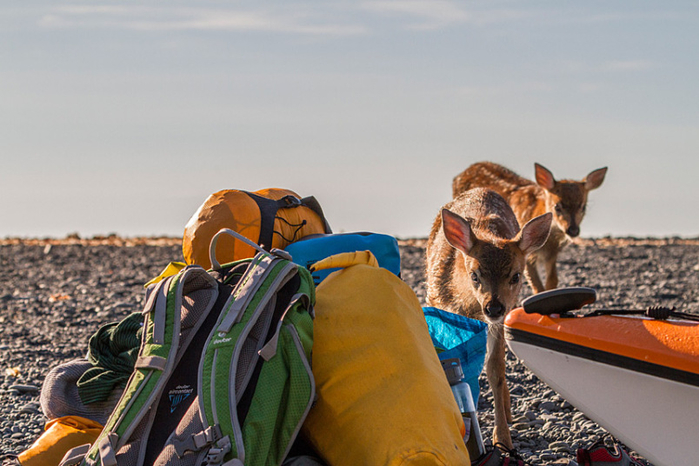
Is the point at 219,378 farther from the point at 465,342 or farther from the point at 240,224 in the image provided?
the point at 465,342

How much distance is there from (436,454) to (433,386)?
332mm

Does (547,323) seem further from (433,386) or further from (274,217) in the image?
(274,217)

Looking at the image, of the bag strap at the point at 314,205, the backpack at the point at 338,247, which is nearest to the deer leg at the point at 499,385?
the backpack at the point at 338,247

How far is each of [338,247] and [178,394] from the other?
153cm

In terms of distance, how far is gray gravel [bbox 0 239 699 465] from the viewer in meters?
5.29

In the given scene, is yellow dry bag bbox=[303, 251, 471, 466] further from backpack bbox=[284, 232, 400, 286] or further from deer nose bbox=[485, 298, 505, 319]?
deer nose bbox=[485, 298, 505, 319]

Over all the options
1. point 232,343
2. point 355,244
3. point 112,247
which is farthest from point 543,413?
point 112,247

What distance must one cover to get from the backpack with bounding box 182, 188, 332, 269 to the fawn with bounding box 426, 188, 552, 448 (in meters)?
1.57

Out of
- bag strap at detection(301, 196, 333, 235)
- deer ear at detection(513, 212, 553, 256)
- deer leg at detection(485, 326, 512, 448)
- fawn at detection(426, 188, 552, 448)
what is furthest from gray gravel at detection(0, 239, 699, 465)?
bag strap at detection(301, 196, 333, 235)

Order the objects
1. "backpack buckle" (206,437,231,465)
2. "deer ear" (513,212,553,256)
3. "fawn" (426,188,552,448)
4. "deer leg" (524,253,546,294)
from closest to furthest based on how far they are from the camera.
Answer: "backpack buckle" (206,437,231,465) < "fawn" (426,188,552,448) < "deer ear" (513,212,553,256) < "deer leg" (524,253,546,294)

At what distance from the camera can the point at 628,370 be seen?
A: 3902mm

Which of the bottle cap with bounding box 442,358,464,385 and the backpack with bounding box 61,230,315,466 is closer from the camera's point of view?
the backpack with bounding box 61,230,315,466

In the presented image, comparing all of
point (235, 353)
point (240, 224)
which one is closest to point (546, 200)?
point (240, 224)

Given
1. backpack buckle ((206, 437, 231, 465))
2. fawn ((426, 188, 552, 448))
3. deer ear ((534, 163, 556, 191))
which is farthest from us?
deer ear ((534, 163, 556, 191))
